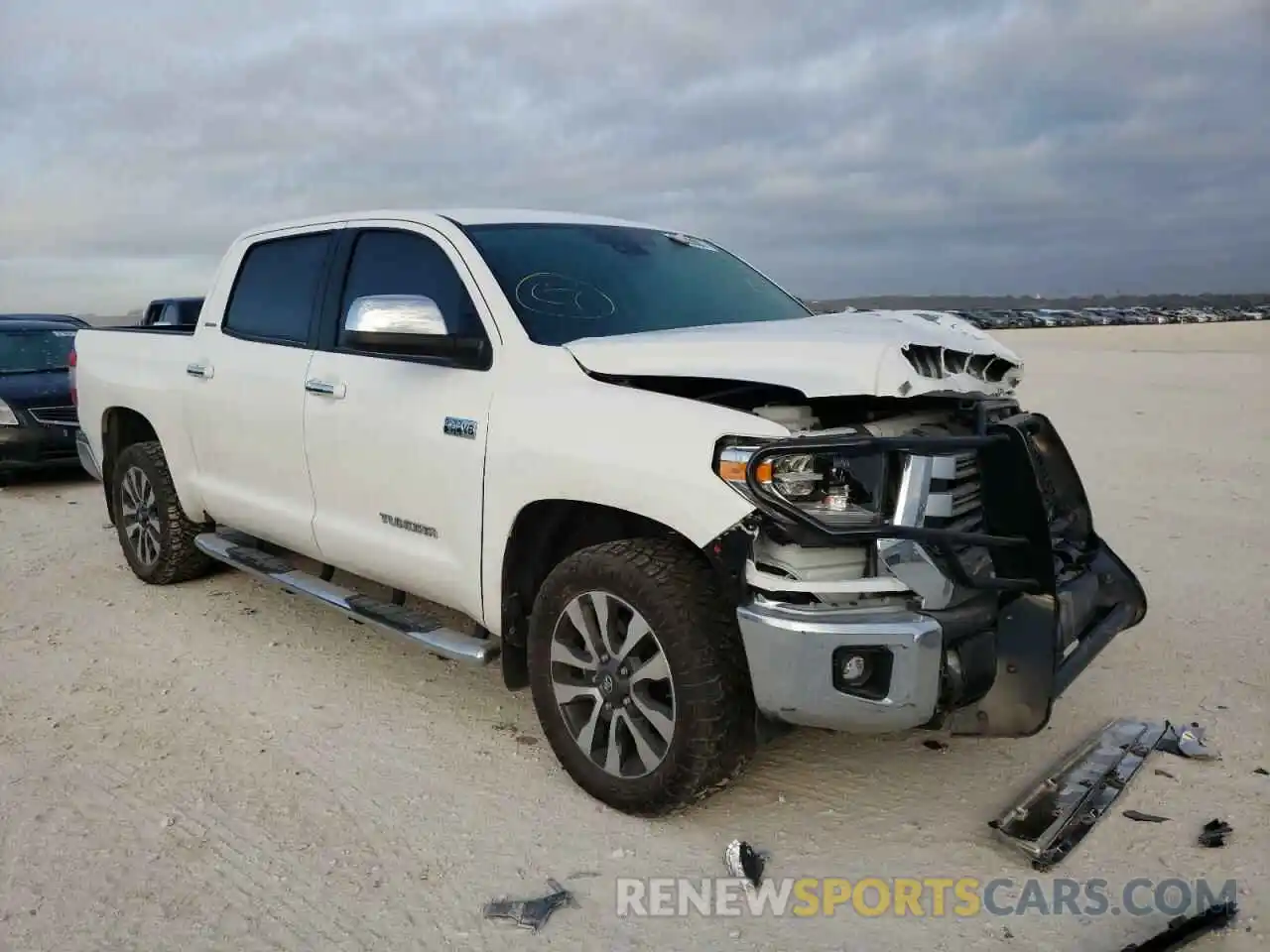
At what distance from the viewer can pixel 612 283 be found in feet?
13.4

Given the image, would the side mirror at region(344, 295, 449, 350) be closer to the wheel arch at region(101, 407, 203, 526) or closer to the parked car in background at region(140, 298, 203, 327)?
the wheel arch at region(101, 407, 203, 526)

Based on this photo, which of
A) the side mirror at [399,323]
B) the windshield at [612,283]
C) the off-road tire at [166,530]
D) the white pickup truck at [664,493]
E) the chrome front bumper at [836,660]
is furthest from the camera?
the off-road tire at [166,530]

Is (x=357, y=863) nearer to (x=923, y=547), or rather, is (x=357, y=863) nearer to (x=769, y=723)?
(x=769, y=723)

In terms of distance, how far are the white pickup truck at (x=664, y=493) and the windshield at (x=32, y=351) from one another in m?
7.02

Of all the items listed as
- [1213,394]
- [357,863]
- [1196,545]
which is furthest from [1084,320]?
[357,863]

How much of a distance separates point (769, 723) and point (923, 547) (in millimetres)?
717

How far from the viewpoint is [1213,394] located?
1549 cm

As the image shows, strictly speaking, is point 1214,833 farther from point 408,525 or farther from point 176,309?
point 176,309

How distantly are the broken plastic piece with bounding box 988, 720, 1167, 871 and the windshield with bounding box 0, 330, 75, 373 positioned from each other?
9893mm

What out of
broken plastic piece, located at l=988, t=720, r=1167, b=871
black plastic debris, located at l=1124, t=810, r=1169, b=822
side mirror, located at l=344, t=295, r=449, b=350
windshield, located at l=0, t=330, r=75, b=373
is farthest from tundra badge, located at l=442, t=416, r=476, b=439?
windshield, located at l=0, t=330, r=75, b=373

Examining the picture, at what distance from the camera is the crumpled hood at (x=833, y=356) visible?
9.51 feet

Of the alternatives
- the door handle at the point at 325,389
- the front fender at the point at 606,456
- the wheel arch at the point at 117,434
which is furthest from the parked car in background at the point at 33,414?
A: the front fender at the point at 606,456

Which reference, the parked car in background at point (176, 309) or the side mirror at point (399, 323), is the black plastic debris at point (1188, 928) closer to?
the side mirror at point (399, 323)

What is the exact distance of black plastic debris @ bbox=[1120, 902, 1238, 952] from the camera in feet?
8.52
